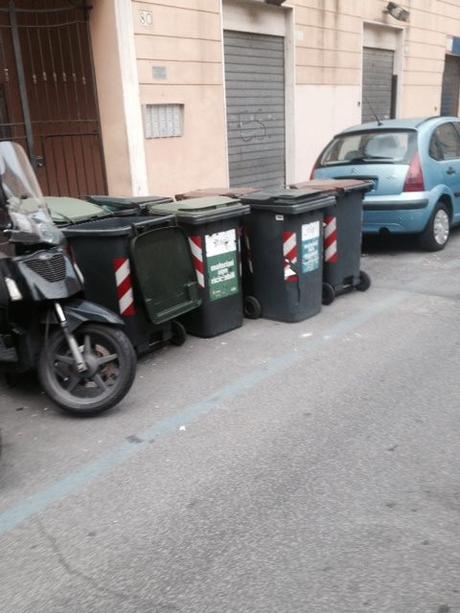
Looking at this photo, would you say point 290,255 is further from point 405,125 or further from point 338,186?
point 405,125

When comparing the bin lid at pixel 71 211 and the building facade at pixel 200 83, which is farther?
the building facade at pixel 200 83

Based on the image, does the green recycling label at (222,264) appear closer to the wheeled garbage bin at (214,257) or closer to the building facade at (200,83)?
the wheeled garbage bin at (214,257)

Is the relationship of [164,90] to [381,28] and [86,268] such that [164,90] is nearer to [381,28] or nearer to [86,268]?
[86,268]

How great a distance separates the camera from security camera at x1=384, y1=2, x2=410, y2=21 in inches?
602

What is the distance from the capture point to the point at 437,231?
8.33 m

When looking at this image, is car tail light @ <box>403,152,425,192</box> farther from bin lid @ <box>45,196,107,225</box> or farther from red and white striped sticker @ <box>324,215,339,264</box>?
bin lid @ <box>45,196,107,225</box>

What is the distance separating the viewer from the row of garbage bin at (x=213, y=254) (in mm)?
4773

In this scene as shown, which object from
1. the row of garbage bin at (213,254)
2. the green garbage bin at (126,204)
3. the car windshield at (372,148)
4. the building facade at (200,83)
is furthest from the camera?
the building facade at (200,83)

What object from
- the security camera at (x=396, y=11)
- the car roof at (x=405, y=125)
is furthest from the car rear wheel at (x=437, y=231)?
the security camera at (x=396, y=11)

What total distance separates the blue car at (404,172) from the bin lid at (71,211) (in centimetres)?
393

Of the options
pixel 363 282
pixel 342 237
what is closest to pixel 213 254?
pixel 342 237

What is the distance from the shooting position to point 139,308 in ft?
15.9

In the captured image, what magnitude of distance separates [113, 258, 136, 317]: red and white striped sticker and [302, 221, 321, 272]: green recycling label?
1752 millimetres

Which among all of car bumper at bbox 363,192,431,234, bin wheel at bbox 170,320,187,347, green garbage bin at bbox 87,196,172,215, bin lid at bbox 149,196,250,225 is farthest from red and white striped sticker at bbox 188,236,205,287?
car bumper at bbox 363,192,431,234
